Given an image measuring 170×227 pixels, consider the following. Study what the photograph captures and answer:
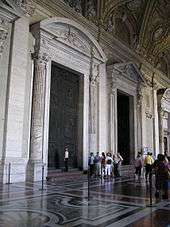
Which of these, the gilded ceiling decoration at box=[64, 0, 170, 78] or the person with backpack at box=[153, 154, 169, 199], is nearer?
the person with backpack at box=[153, 154, 169, 199]

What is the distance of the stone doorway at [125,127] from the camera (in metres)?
17.9

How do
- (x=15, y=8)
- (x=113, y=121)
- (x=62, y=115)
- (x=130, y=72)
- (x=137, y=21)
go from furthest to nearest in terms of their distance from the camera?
→ (x=137, y=21) < (x=130, y=72) < (x=113, y=121) < (x=62, y=115) < (x=15, y=8)

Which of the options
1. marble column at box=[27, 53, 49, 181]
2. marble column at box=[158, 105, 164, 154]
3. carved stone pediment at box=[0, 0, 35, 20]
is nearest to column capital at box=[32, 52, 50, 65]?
marble column at box=[27, 53, 49, 181]

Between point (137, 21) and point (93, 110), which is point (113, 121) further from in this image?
point (137, 21)

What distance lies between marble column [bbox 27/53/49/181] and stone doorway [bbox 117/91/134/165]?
7601mm

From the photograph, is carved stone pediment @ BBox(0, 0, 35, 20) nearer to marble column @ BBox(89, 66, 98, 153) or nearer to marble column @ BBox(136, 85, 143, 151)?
marble column @ BBox(89, 66, 98, 153)

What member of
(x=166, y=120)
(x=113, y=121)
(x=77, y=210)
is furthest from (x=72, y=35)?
(x=166, y=120)

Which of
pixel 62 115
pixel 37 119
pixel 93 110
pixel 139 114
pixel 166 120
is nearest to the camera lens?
pixel 37 119

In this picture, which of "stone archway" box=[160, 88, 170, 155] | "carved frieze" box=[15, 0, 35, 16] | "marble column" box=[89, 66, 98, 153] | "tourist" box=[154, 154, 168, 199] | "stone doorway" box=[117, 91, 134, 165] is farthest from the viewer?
"stone archway" box=[160, 88, 170, 155]

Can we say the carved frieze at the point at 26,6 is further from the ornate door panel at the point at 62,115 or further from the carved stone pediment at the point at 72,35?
the ornate door panel at the point at 62,115

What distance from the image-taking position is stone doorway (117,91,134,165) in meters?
17.9

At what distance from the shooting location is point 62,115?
13.0 meters

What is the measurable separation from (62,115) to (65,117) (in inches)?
8.8

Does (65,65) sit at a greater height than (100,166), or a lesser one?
greater
